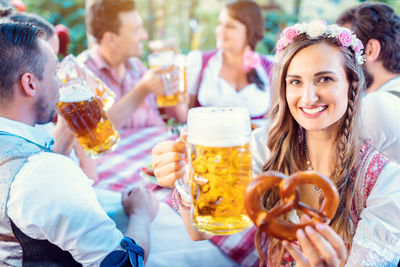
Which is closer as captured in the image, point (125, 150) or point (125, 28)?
point (125, 150)

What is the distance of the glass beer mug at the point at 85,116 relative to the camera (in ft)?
5.17

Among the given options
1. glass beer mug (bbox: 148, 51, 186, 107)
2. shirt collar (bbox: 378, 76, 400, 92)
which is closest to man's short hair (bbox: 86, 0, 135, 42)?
glass beer mug (bbox: 148, 51, 186, 107)

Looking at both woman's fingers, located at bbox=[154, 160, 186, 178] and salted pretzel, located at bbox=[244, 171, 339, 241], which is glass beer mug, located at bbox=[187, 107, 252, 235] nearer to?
salted pretzel, located at bbox=[244, 171, 339, 241]

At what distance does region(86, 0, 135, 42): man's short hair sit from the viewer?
119 inches

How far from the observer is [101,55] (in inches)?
124

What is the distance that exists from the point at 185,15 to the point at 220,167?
6366mm

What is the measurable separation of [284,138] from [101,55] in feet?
7.26

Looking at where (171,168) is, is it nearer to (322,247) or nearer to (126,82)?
(322,247)

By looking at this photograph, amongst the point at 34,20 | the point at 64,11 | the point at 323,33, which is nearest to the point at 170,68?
the point at 34,20

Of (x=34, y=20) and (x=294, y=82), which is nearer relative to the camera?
(x=294, y=82)

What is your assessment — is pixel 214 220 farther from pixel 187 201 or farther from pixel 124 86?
pixel 124 86

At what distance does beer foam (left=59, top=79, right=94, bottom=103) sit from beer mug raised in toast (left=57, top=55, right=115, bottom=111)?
0.57 ft

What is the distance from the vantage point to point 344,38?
4.02ft

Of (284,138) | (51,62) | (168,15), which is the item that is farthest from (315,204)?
(168,15)
